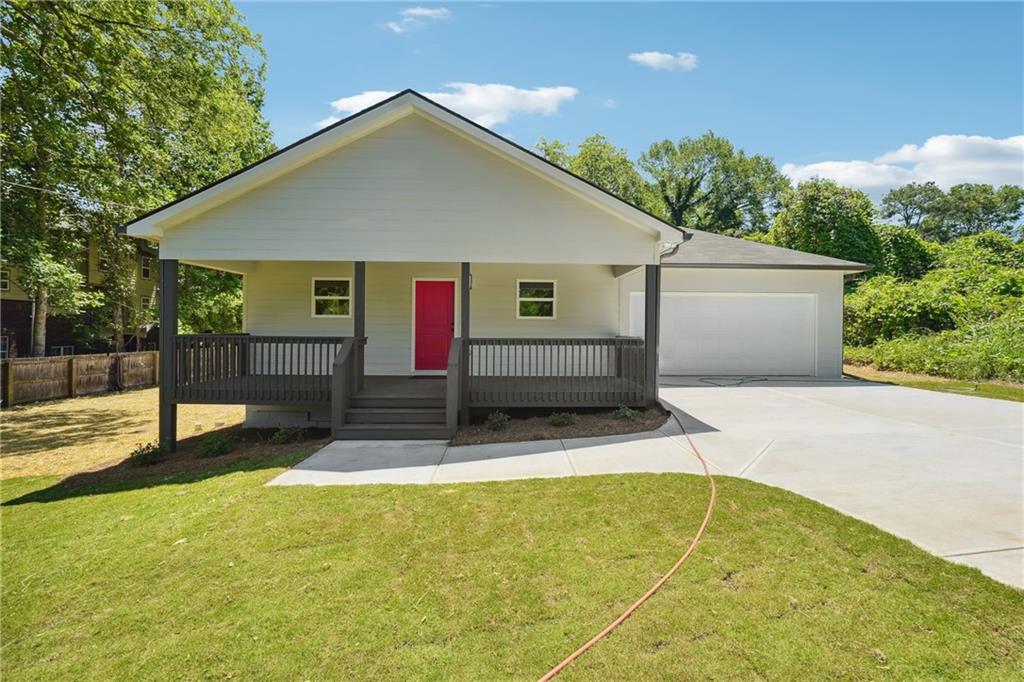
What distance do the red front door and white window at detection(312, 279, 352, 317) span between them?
5.47 ft

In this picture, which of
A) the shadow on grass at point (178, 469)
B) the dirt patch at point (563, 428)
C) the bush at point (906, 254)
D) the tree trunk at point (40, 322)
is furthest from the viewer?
the bush at point (906, 254)

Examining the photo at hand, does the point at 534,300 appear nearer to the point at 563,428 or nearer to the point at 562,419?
the point at 562,419

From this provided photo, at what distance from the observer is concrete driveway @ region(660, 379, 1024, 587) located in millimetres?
4137

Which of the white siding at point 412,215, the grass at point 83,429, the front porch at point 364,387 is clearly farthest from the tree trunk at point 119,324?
the white siding at point 412,215

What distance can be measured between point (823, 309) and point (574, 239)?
32.7 ft

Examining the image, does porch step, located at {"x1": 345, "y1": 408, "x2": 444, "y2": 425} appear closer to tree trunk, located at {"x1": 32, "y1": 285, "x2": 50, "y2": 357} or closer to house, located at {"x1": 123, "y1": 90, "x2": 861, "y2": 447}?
house, located at {"x1": 123, "y1": 90, "x2": 861, "y2": 447}

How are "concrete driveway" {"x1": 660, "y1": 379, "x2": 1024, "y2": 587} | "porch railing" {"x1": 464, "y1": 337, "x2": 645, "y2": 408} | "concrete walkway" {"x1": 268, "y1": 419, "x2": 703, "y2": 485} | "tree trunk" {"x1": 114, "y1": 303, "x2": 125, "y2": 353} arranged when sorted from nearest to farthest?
"concrete driveway" {"x1": 660, "y1": 379, "x2": 1024, "y2": 587} < "concrete walkway" {"x1": 268, "y1": 419, "x2": 703, "y2": 485} < "porch railing" {"x1": 464, "y1": 337, "x2": 645, "y2": 408} < "tree trunk" {"x1": 114, "y1": 303, "x2": 125, "y2": 353}

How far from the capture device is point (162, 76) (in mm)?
12398

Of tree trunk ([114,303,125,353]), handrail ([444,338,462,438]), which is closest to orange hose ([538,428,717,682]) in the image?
handrail ([444,338,462,438])

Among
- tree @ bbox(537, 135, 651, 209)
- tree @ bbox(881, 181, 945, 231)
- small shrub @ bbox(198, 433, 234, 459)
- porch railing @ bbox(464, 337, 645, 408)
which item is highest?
tree @ bbox(881, 181, 945, 231)

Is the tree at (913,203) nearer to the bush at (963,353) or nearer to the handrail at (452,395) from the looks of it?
the bush at (963,353)

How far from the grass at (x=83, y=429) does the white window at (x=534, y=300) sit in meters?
7.11

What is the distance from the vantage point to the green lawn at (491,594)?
8.92 ft

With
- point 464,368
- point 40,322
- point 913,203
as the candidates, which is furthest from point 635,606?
point 913,203
